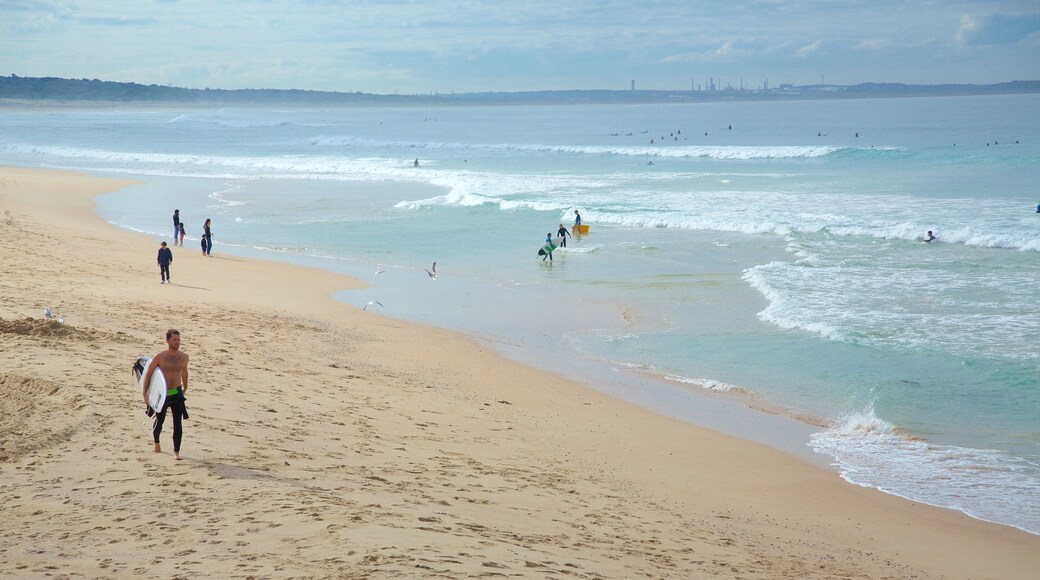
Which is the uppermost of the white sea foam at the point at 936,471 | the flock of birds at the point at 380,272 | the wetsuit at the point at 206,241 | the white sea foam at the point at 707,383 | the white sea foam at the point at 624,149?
the white sea foam at the point at 624,149

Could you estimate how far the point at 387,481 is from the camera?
8328 mm

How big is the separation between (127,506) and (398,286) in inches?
565

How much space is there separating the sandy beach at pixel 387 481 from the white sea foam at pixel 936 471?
42cm

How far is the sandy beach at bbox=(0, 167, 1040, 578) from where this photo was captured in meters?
6.49

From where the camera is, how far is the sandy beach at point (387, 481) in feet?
21.3

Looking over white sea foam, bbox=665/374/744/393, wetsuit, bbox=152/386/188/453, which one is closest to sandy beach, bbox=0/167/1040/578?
wetsuit, bbox=152/386/188/453

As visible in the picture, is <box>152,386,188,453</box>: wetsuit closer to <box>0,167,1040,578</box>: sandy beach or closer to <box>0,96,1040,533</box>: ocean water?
<box>0,167,1040,578</box>: sandy beach

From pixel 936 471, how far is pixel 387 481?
249 inches

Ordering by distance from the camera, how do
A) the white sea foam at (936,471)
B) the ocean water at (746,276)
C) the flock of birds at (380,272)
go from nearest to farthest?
the white sea foam at (936,471), the ocean water at (746,276), the flock of birds at (380,272)

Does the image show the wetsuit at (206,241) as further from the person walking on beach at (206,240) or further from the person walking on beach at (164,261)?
the person walking on beach at (164,261)

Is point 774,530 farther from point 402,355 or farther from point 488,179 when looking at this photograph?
point 488,179

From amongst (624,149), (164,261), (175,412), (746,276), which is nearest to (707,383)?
(175,412)

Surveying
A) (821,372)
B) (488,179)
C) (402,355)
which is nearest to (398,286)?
(402,355)

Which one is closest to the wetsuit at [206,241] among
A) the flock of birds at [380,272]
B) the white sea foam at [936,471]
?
the flock of birds at [380,272]
